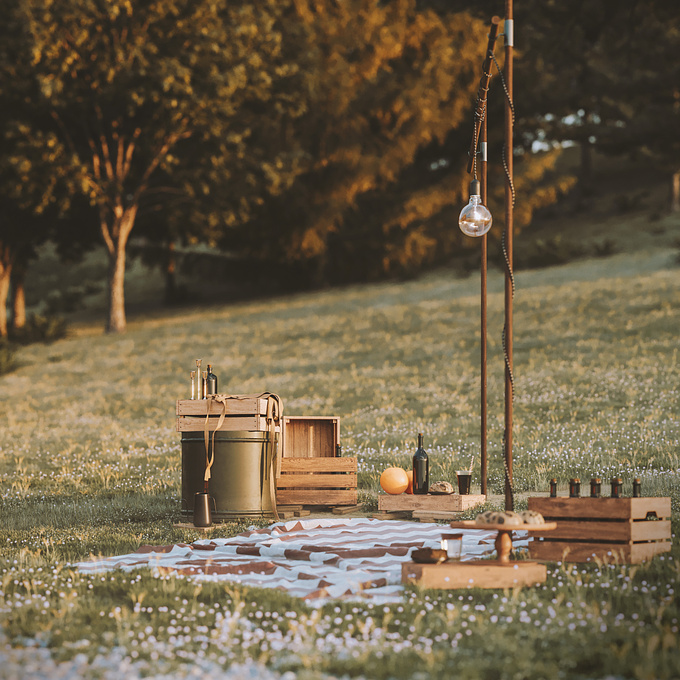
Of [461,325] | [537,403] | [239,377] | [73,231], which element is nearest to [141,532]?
[537,403]

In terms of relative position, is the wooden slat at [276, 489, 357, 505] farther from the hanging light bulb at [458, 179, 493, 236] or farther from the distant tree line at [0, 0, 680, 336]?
the distant tree line at [0, 0, 680, 336]

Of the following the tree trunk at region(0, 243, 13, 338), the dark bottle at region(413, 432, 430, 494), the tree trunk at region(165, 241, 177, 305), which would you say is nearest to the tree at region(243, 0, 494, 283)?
the tree trunk at region(165, 241, 177, 305)

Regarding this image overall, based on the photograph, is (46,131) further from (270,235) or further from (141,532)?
(141,532)

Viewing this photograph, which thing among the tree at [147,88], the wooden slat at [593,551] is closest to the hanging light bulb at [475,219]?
the wooden slat at [593,551]

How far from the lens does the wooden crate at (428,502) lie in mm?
10375

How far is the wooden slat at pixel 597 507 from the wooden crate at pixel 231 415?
400cm

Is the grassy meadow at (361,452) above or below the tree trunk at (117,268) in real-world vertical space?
below

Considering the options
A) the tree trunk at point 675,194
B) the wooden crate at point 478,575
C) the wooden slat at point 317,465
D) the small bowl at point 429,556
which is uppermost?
the tree trunk at point 675,194

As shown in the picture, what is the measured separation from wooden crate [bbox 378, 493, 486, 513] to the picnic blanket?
576 millimetres

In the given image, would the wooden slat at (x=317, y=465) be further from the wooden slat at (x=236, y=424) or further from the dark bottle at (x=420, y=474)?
the wooden slat at (x=236, y=424)

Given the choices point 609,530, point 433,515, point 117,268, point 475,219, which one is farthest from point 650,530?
point 117,268

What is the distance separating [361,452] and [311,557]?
719cm

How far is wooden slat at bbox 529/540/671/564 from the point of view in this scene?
720cm

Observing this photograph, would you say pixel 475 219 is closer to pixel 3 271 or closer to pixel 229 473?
pixel 229 473
